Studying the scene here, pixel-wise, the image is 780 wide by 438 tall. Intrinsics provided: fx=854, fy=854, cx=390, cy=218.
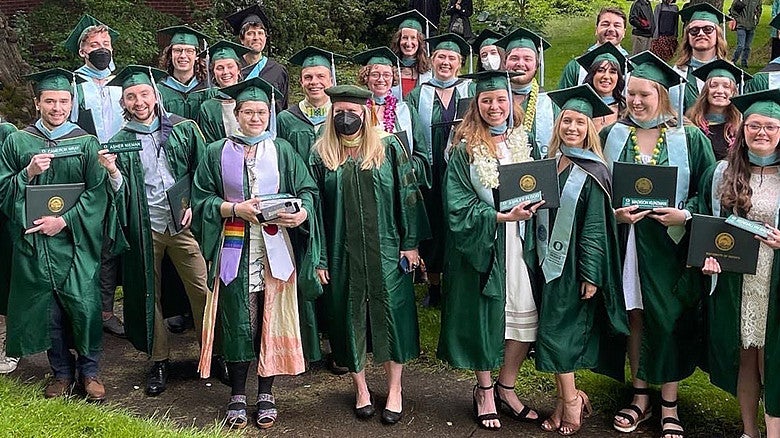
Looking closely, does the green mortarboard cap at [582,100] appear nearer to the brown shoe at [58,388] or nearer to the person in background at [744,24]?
the brown shoe at [58,388]

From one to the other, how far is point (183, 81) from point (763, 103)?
170 inches

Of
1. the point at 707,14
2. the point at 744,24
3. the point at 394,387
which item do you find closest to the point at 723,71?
the point at 707,14

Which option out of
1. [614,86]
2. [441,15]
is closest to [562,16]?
[441,15]

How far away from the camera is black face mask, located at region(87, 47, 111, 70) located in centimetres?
645

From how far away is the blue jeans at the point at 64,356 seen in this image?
548 cm

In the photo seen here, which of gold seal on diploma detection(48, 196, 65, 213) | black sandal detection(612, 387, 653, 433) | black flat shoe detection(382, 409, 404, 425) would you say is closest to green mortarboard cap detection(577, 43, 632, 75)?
black sandal detection(612, 387, 653, 433)

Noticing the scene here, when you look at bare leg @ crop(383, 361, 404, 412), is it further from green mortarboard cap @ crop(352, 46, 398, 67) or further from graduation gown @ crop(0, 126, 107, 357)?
green mortarboard cap @ crop(352, 46, 398, 67)

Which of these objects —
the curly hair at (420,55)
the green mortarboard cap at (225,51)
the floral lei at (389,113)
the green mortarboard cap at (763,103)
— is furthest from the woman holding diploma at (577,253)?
the green mortarboard cap at (225,51)

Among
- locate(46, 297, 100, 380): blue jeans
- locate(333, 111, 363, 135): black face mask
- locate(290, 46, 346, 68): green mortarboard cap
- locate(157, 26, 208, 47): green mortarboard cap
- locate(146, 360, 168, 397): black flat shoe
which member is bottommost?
locate(146, 360, 168, 397): black flat shoe

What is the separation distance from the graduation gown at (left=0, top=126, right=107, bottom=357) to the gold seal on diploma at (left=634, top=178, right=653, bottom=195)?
325 cm

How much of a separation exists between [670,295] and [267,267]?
2.34m

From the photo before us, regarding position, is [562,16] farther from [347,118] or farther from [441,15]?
[347,118]

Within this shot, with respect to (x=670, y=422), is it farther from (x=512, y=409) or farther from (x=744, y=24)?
(x=744, y=24)

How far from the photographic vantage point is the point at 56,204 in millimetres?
5250
